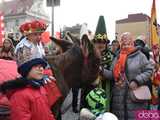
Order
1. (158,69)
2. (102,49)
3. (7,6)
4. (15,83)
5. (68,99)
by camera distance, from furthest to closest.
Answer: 1. (7,6)
2. (158,69)
3. (102,49)
4. (68,99)
5. (15,83)

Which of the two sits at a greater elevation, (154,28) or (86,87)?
(154,28)

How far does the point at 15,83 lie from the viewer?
399cm

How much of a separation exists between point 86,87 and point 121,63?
67 centimetres

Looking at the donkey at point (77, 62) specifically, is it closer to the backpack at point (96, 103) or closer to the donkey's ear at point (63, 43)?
the donkey's ear at point (63, 43)

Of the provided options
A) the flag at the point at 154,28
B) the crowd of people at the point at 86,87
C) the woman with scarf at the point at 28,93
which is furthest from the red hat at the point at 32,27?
the flag at the point at 154,28

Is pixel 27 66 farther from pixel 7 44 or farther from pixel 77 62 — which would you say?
pixel 7 44

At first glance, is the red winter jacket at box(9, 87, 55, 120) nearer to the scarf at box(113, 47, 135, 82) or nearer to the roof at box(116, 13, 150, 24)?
the scarf at box(113, 47, 135, 82)

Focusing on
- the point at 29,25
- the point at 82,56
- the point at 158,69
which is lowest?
the point at 158,69

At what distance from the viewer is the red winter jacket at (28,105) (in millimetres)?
3840

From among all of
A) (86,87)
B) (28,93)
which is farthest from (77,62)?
(28,93)

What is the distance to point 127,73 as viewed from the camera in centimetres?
613

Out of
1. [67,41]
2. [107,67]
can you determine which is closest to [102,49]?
[107,67]

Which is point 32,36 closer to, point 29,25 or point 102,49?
point 29,25

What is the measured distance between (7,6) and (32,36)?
56.9m
